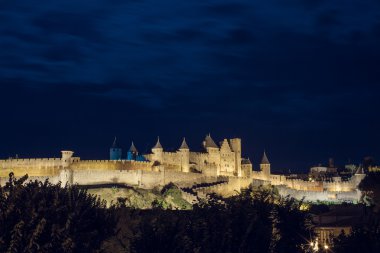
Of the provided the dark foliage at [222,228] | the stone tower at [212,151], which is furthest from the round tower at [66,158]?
the dark foliage at [222,228]

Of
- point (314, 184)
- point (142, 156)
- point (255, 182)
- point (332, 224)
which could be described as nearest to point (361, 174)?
point (314, 184)

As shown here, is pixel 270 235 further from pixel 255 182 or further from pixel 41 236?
pixel 255 182

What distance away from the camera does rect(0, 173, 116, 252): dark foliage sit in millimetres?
30000

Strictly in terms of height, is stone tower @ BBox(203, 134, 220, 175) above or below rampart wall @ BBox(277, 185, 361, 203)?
above

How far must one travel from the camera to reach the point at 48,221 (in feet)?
103

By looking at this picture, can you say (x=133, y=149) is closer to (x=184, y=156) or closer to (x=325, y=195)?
(x=184, y=156)

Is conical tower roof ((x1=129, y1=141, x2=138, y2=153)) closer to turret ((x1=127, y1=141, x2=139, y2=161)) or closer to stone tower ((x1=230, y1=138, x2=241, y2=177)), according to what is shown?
turret ((x1=127, y1=141, x2=139, y2=161))

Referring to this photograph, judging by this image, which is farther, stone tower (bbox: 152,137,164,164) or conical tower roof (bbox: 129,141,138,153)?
conical tower roof (bbox: 129,141,138,153)

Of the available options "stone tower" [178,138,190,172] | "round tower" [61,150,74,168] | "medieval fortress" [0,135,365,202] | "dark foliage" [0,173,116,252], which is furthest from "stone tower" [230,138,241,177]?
"dark foliage" [0,173,116,252]

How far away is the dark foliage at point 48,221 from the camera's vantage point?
98.4 ft

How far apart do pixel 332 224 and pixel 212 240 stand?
113ft

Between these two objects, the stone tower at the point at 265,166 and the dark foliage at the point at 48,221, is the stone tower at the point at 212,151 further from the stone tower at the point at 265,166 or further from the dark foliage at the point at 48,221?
the dark foliage at the point at 48,221

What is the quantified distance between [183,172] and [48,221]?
226 ft

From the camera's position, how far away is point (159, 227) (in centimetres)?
3494
